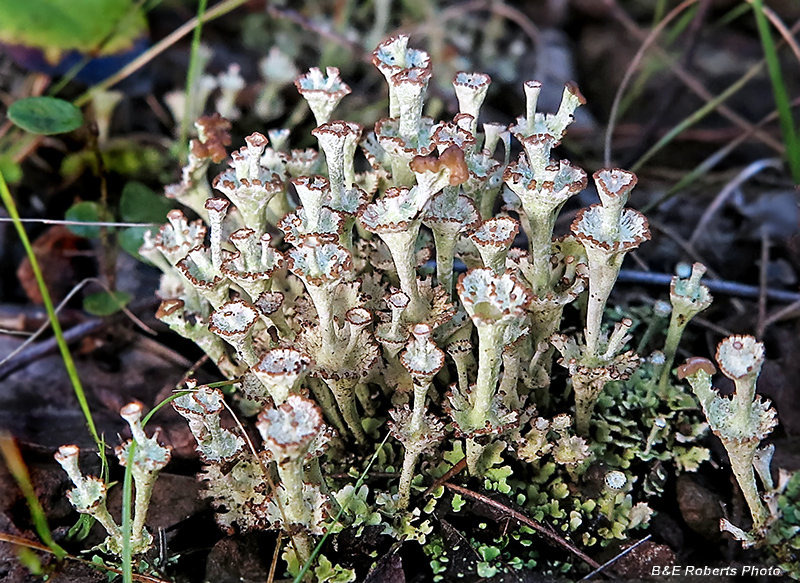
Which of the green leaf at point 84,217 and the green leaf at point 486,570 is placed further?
the green leaf at point 84,217

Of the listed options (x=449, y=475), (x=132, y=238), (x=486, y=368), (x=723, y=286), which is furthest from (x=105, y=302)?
(x=723, y=286)

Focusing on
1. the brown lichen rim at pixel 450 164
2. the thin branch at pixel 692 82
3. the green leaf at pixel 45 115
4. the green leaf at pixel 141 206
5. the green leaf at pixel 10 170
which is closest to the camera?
the brown lichen rim at pixel 450 164

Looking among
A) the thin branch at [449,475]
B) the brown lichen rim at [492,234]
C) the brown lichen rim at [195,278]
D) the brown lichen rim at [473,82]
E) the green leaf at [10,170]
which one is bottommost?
the thin branch at [449,475]

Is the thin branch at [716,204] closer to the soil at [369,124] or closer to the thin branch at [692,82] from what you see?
the soil at [369,124]

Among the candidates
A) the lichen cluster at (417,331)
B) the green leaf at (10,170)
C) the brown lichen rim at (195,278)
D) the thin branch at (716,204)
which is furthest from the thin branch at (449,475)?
the green leaf at (10,170)

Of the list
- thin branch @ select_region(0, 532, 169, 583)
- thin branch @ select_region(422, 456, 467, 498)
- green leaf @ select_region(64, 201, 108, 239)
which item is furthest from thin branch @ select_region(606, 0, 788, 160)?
thin branch @ select_region(0, 532, 169, 583)

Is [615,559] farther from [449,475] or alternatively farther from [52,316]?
[52,316]

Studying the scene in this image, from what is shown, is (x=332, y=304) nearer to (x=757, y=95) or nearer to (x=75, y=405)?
(x=75, y=405)

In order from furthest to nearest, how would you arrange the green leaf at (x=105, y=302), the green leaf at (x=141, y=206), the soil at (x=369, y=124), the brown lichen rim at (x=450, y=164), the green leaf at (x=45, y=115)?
the green leaf at (x=141, y=206) → the green leaf at (x=105, y=302) → the green leaf at (x=45, y=115) → the soil at (x=369, y=124) → the brown lichen rim at (x=450, y=164)
